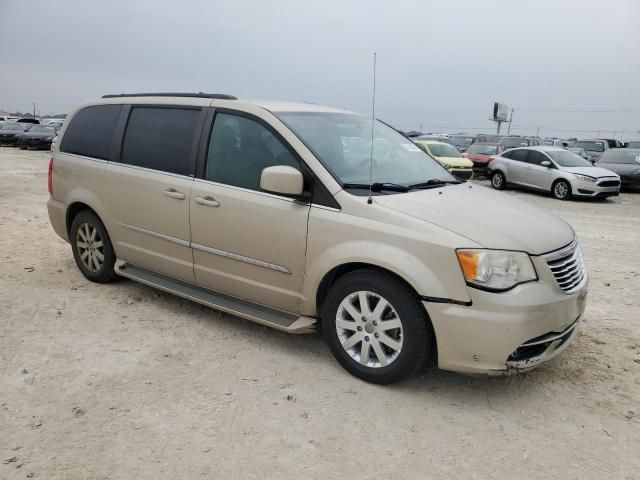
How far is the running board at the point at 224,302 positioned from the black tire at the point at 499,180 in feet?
46.0

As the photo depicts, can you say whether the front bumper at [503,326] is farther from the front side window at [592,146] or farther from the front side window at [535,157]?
the front side window at [592,146]

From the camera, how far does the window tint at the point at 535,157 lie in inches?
608

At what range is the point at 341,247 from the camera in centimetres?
336

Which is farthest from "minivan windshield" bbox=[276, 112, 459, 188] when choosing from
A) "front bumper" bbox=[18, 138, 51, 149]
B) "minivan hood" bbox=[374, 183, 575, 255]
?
"front bumper" bbox=[18, 138, 51, 149]

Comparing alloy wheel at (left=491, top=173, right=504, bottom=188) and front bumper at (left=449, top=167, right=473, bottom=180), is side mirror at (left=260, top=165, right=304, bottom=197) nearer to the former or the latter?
front bumper at (left=449, top=167, right=473, bottom=180)

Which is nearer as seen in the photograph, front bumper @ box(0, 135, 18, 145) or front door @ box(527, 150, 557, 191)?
front door @ box(527, 150, 557, 191)

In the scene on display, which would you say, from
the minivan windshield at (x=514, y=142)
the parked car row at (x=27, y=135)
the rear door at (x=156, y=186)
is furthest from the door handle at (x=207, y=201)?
the parked car row at (x=27, y=135)

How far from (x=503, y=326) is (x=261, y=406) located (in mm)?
1477

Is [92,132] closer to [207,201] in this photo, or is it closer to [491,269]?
[207,201]

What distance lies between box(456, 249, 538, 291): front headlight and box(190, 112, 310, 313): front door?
109 cm

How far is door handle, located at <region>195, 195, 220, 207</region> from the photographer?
12.9 feet

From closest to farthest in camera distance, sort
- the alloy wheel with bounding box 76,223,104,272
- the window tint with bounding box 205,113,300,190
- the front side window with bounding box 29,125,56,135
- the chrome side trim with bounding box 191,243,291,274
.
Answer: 1. the chrome side trim with bounding box 191,243,291,274
2. the window tint with bounding box 205,113,300,190
3. the alloy wheel with bounding box 76,223,104,272
4. the front side window with bounding box 29,125,56,135

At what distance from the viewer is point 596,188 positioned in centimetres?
1398

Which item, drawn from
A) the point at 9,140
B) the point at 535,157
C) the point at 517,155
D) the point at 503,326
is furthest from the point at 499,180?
the point at 9,140
